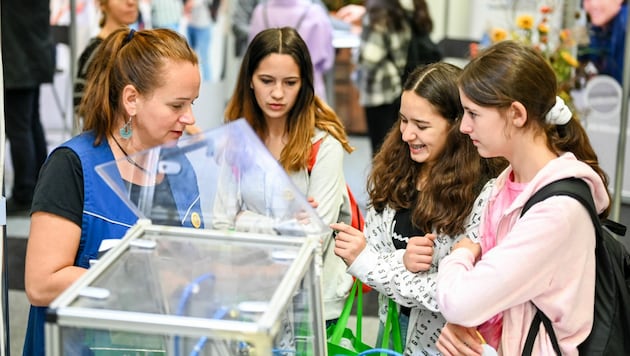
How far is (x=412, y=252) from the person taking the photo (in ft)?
6.45

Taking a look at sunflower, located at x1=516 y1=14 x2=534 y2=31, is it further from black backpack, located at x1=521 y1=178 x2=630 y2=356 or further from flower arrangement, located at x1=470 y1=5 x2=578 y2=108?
black backpack, located at x1=521 y1=178 x2=630 y2=356

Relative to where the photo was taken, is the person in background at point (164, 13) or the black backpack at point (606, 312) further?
the person in background at point (164, 13)

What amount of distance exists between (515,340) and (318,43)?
3.70 m

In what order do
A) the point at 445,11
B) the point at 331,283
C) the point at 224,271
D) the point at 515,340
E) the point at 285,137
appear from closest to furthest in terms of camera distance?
the point at 224,271 → the point at 515,340 → the point at 331,283 → the point at 285,137 → the point at 445,11

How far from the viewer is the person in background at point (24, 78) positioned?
4605 millimetres

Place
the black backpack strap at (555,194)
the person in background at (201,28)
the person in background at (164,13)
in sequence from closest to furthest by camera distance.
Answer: the black backpack strap at (555,194) < the person in background at (164,13) < the person in background at (201,28)

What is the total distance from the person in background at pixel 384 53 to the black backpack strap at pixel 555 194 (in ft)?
11.4

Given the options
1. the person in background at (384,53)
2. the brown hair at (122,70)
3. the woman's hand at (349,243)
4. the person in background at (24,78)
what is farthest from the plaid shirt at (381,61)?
the brown hair at (122,70)

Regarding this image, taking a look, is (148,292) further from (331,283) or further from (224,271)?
(331,283)

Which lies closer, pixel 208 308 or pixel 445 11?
pixel 208 308

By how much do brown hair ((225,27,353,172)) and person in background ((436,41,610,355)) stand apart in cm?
82

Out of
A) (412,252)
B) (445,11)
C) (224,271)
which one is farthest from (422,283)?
(445,11)

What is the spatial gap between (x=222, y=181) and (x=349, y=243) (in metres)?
0.52

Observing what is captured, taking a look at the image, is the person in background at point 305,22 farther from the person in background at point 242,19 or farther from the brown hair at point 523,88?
the brown hair at point 523,88
